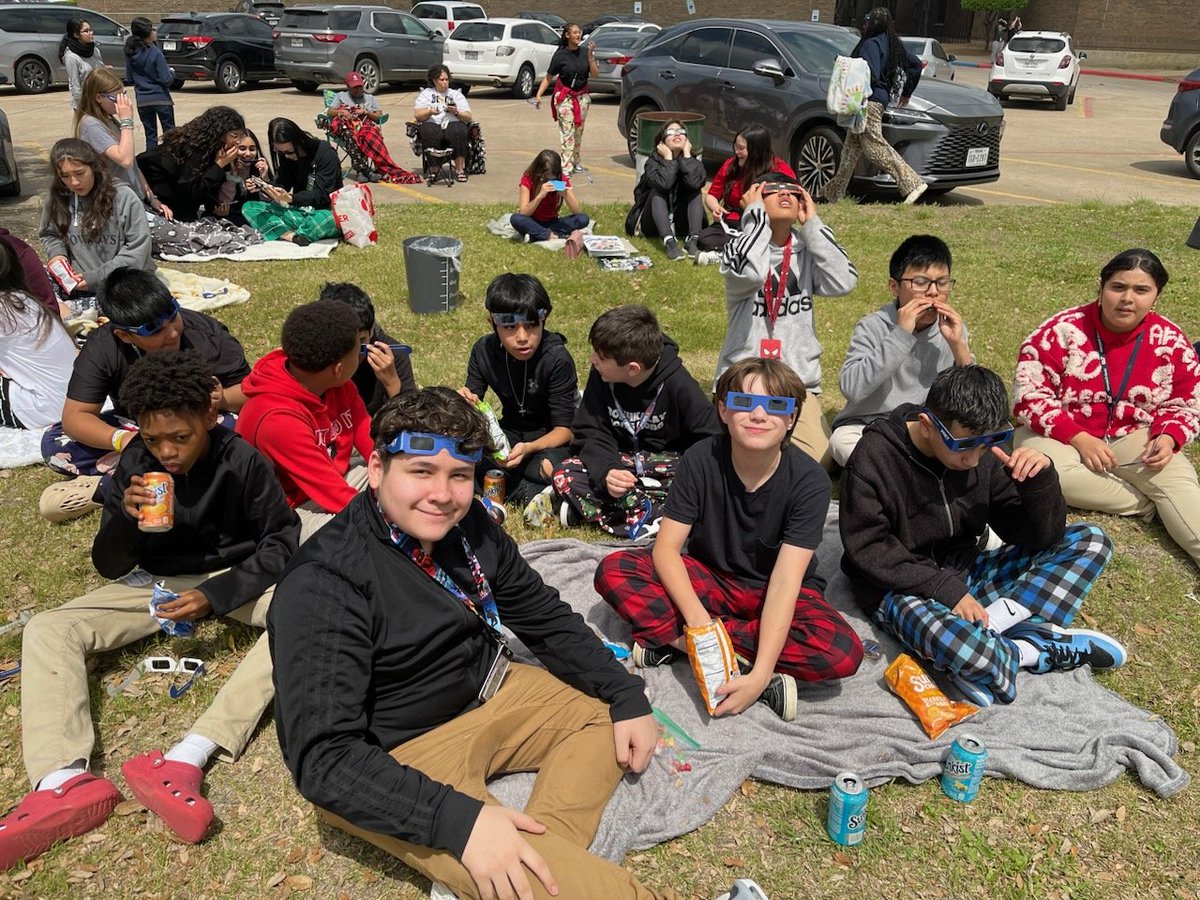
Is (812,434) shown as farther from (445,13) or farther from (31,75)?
(445,13)

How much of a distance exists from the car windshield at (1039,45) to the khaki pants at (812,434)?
20.3 metres

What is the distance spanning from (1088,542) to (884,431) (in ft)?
3.13

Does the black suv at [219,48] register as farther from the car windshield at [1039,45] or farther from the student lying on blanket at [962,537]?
the student lying on blanket at [962,537]

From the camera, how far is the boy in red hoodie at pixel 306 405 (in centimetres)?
392

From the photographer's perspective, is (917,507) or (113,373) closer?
(917,507)

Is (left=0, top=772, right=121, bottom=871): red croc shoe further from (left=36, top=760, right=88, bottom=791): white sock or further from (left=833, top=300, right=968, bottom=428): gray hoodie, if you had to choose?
(left=833, top=300, right=968, bottom=428): gray hoodie

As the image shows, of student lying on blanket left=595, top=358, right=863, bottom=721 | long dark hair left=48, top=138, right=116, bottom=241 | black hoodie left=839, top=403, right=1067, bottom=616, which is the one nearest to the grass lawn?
student lying on blanket left=595, top=358, right=863, bottom=721

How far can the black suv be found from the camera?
20.6 m

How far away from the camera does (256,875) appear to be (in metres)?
2.84

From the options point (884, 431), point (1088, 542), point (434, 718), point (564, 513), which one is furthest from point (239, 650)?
point (1088, 542)

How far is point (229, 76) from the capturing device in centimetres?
2109

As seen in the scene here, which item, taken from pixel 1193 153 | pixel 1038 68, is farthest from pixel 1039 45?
pixel 1193 153

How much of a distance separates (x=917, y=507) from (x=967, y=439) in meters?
0.39

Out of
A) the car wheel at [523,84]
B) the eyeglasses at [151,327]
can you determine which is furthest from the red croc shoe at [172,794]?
the car wheel at [523,84]
